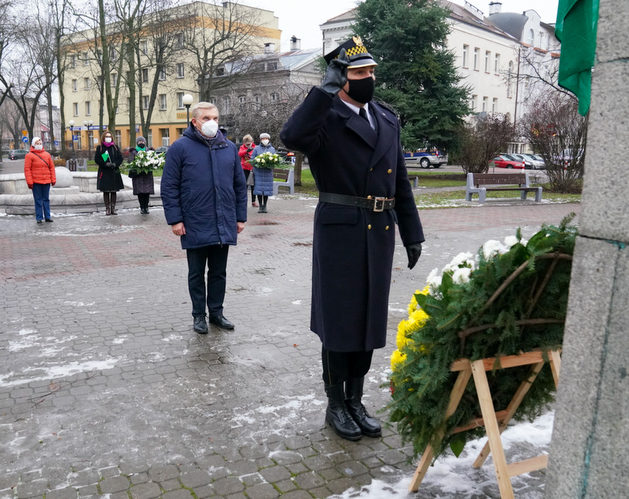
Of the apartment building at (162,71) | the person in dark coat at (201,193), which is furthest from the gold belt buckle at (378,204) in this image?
the apartment building at (162,71)

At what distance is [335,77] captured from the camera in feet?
9.90

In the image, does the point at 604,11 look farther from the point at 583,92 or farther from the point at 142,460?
Answer: the point at 142,460

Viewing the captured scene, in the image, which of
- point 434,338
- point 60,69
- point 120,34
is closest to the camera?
point 434,338

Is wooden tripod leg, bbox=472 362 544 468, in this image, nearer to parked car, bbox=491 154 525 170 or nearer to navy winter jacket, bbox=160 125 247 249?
navy winter jacket, bbox=160 125 247 249

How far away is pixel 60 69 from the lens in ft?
147

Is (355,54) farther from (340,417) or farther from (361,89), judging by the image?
(340,417)

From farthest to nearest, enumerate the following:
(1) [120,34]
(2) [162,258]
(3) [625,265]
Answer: (1) [120,34], (2) [162,258], (3) [625,265]

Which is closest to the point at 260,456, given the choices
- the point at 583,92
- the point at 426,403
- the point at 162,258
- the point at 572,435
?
the point at 426,403

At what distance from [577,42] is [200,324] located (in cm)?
397

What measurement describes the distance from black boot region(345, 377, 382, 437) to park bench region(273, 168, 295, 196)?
17.2m

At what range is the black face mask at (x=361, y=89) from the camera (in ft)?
10.9

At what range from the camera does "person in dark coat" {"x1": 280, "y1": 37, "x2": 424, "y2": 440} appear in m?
3.34

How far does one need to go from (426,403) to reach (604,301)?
1.06m

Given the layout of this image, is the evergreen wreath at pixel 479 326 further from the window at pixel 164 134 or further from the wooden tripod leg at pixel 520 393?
the window at pixel 164 134
